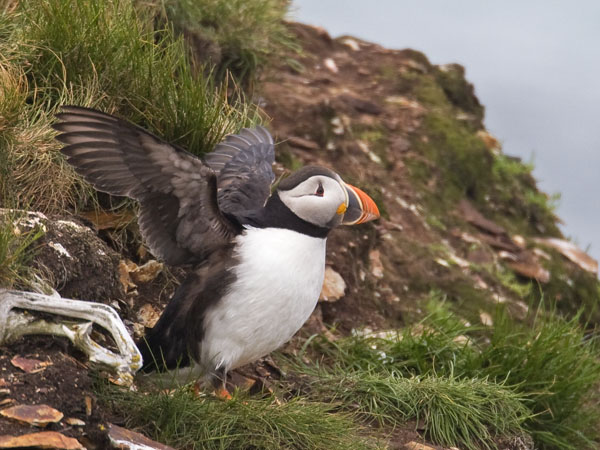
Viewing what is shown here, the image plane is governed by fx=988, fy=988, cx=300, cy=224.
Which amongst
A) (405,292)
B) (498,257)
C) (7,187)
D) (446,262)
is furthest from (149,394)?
(498,257)

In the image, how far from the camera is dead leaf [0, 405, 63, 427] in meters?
3.90

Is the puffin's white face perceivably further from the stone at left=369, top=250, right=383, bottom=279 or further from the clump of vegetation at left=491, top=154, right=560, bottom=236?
the clump of vegetation at left=491, top=154, right=560, bottom=236

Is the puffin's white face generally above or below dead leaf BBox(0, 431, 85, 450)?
above

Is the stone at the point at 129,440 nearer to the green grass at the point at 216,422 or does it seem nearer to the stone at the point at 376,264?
the green grass at the point at 216,422

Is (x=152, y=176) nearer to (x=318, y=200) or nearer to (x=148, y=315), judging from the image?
(x=318, y=200)

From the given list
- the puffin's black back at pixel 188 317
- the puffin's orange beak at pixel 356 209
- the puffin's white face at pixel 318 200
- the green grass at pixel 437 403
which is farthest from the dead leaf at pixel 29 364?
the green grass at pixel 437 403

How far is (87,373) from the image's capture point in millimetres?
4484

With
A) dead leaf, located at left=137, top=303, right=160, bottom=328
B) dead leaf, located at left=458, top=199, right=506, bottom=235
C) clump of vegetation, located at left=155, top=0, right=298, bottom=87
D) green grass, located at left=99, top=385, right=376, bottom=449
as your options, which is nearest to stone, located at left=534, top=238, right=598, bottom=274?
dead leaf, located at left=458, top=199, right=506, bottom=235

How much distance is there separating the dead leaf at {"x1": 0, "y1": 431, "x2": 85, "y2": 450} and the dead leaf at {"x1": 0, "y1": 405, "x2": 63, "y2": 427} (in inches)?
2.0

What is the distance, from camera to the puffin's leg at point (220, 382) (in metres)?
5.03

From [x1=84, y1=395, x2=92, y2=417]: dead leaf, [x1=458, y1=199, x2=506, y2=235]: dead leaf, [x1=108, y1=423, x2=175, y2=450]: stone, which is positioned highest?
[x1=458, y1=199, x2=506, y2=235]: dead leaf

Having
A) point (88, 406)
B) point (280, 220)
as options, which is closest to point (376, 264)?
point (280, 220)

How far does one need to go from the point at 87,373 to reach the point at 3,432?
27.4 inches

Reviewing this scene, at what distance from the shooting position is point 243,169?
5988mm
